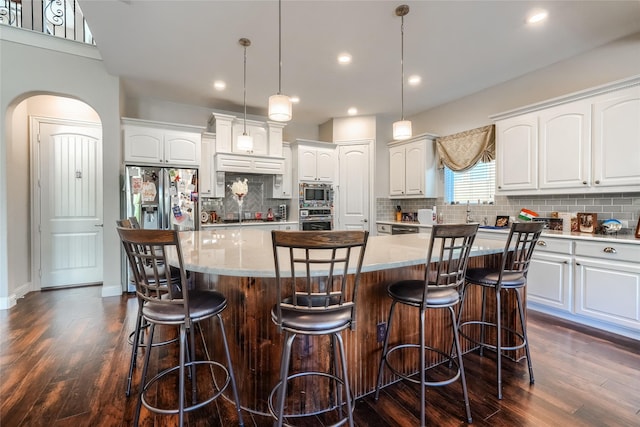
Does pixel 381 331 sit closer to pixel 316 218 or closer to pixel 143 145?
Result: pixel 316 218

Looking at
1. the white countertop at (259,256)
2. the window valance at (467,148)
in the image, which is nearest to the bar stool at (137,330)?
the white countertop at (259,256)

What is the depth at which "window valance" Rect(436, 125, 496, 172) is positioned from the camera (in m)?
4.21

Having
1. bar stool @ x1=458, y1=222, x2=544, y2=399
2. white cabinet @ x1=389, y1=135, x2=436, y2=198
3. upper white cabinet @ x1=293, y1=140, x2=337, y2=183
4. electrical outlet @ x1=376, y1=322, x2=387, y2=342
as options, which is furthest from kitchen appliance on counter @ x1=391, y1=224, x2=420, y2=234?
electrical outlet @ x1=376, y1=322, x2=387, y2=342

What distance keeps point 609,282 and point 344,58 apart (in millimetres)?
3417

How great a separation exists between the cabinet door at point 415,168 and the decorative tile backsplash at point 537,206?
1.24 ft

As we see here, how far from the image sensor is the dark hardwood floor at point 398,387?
5.43 ft

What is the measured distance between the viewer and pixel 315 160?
534cm

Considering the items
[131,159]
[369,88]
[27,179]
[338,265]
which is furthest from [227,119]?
[338,265]

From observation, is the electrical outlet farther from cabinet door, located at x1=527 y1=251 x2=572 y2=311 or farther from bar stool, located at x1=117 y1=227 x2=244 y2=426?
cabinet door, located at x1=527 y1=251 x2=572 y2=311

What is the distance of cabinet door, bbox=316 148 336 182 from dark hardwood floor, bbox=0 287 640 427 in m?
3.63

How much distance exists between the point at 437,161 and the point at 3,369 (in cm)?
550

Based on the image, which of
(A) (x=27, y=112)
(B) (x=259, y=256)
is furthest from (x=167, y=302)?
(A) (x=27, y=112)

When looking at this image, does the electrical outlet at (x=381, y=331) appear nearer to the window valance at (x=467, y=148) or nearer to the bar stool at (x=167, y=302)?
the bar stool at (x=167, y=302)

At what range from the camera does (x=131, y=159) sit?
402 centimetres
